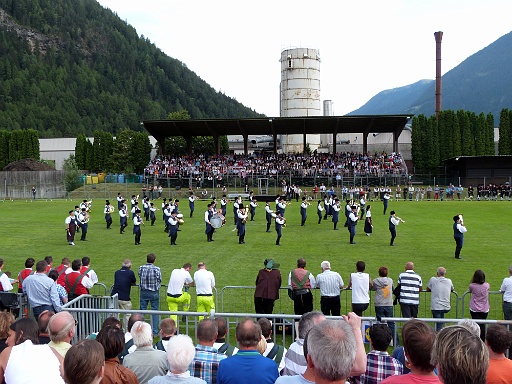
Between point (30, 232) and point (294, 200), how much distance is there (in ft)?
74.7

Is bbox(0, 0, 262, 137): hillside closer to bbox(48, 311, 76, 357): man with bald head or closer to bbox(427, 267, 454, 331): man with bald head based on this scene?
bbox(427, 267, 454, 331): man with bald head

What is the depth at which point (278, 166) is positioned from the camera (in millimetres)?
50438

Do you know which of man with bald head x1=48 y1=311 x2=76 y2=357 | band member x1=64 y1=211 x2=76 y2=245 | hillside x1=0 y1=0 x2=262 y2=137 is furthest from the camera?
hillside x1=0 y1=0 x2=262 y2=137

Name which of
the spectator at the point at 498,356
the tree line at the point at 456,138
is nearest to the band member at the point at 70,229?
the spectator at the point at 498,356

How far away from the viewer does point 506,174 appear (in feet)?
151

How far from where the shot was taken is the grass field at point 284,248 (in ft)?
49.9

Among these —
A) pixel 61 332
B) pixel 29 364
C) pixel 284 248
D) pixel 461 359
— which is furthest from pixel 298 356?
pixel 284 248

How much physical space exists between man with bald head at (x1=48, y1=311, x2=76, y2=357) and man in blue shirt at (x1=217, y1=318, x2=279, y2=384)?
1588 mm

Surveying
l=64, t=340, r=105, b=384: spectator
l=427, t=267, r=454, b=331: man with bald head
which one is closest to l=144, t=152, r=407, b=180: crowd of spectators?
l=427, t=267, r=454, b=331: man with bald head

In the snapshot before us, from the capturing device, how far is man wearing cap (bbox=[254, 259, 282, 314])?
9.82 meters

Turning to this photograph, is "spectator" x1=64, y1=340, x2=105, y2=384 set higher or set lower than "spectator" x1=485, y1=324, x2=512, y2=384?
higher

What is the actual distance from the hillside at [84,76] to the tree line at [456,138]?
310 ft

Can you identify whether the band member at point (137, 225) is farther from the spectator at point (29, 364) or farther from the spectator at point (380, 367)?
the spectator at point (380, 367)

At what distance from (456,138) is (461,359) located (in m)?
59.0
